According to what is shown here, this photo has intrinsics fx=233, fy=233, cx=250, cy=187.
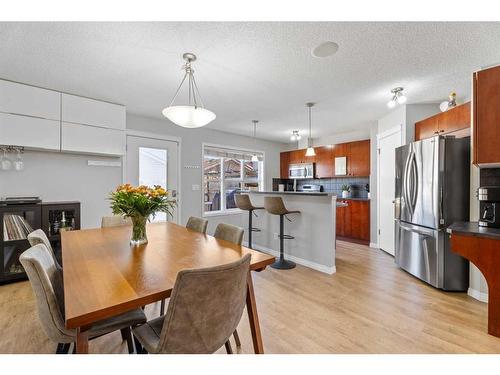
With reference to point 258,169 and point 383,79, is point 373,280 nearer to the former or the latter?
point 383,79

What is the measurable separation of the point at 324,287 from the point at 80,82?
363 centimetres

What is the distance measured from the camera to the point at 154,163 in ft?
13.4

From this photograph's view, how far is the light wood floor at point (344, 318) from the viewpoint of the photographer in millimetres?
1660

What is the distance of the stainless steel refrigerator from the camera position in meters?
2.51

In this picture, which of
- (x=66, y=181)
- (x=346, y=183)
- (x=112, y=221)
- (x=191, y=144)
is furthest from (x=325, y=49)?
(x=346, y=183)

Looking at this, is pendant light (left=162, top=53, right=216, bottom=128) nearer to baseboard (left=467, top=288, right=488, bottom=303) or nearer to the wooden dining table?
the wooden dining table

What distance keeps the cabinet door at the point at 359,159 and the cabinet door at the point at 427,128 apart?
4.33ft

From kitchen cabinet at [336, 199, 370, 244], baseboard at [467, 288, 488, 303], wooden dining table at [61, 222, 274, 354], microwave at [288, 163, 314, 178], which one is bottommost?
baseboard at [467, 288, 488, 303]

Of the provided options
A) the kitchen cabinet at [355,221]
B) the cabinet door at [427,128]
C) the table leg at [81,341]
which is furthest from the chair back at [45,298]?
the kitchen cabinet at [355,221]

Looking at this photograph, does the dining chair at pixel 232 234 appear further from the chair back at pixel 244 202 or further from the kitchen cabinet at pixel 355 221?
the kitchen cabinet at pixel 355 221

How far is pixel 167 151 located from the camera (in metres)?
4.21

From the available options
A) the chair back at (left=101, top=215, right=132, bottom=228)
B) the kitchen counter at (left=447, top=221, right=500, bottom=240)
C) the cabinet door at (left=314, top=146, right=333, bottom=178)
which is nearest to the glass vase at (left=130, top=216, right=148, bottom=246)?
the chair back at (left=101, top=215, right=132, bottom=228)

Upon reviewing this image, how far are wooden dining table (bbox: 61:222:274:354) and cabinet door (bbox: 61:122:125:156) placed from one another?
1560 mm
